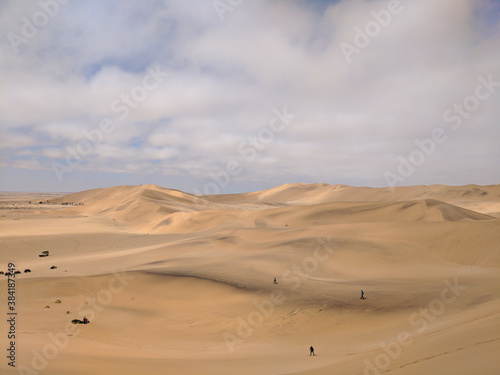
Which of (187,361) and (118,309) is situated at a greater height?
(118,309)

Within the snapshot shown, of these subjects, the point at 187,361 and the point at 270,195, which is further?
the point at 270,195

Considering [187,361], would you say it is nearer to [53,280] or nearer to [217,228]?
[53,280]

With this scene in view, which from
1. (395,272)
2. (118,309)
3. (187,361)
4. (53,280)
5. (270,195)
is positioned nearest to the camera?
(187,361)

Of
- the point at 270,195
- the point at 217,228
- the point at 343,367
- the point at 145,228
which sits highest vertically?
the point at 270,195

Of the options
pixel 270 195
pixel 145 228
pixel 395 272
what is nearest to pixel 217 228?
pixel 145 228

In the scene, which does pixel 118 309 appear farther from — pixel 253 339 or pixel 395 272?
pixel 395 272

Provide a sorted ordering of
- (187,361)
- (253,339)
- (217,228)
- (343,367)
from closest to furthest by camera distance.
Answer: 1. (343,367)
2. (187,361)
3. (253,339)
4. (217,228)

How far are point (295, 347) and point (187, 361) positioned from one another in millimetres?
3951

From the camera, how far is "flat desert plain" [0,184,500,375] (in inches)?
312

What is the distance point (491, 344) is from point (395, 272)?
51.2 feet

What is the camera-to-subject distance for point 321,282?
18.0m

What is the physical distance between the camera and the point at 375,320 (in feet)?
43.5

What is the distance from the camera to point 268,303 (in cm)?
1530

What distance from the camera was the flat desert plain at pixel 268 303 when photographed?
26.0 ft
